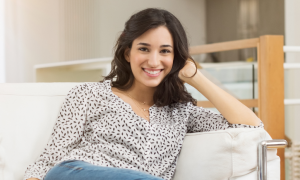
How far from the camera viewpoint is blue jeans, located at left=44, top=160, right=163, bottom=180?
0.94 meters

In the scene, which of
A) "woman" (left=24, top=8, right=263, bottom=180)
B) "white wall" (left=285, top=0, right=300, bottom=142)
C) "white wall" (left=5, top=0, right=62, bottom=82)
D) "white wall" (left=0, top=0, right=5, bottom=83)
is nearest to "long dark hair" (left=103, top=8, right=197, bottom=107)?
"woman" (left=24, top=8, right=263, bottom=180)

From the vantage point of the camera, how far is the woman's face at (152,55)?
51.4 inches

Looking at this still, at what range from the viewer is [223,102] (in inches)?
52.6

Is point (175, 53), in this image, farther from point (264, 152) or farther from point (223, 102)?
point (264, 152)

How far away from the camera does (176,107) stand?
1467mm

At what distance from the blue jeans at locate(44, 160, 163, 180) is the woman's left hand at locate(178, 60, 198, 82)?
21.3 inches

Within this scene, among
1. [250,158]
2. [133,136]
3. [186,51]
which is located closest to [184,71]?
[186,51]

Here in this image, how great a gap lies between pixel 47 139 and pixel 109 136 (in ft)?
0.88

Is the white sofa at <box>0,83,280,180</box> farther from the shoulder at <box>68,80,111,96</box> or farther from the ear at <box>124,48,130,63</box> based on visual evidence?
the ear at <box>124,48,130,63</box>

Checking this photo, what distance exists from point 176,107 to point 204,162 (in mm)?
345

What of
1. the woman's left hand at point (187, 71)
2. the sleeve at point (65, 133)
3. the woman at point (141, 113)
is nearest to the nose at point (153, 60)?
the woman at point (141, 113)

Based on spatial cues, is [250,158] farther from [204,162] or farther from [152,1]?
[152,1]

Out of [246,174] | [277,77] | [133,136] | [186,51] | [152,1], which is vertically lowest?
[246,174]

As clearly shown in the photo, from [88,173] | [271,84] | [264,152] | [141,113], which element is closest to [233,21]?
[271,84]
